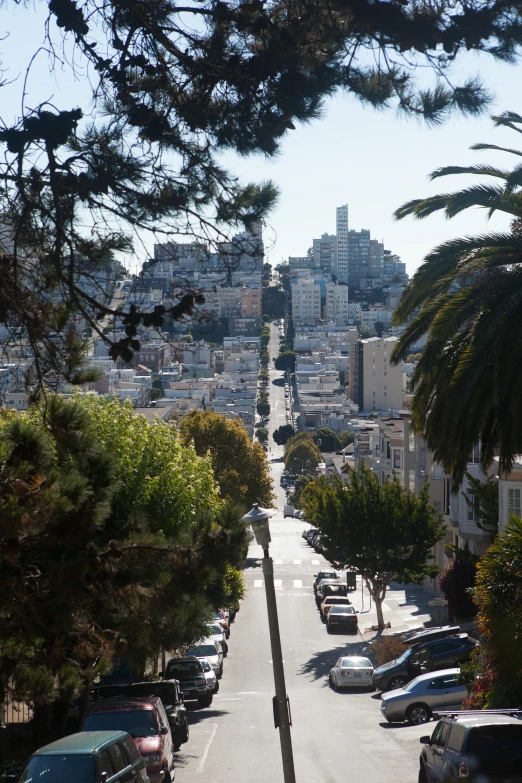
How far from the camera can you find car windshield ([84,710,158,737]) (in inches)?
608

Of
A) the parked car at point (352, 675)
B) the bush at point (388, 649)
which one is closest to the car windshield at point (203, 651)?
the parked car at point (352, 675)

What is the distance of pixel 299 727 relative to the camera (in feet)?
75.6

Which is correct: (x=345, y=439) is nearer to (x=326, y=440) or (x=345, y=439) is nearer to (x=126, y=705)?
(x=326, y=440)

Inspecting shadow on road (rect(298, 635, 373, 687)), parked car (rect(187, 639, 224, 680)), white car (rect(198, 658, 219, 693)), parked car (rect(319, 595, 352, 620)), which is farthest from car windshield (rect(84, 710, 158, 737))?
parked car (rect(319, 595, 352, 620))

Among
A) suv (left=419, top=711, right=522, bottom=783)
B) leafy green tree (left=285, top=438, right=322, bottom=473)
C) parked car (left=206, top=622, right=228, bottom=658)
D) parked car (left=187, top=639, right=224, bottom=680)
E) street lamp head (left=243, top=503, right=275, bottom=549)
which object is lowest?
leafy green tree (left=285, top=438, right=322, bottom=473)

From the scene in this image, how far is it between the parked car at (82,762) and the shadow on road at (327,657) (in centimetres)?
1964

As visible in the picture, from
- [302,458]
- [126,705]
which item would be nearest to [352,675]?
[126,705]

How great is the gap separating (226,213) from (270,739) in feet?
50.8

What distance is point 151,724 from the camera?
1568 cm

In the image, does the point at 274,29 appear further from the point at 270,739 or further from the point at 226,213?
the point at 270,739

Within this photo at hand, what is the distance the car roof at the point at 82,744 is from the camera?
11.6 meters

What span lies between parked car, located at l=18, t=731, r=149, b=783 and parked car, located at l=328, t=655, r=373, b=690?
1790cm

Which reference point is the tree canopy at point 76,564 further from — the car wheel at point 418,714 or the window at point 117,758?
the car wheel at point 418,714

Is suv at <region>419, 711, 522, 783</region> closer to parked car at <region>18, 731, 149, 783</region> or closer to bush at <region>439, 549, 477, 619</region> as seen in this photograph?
parked car at <region>18, 731, 149, 783</region>
